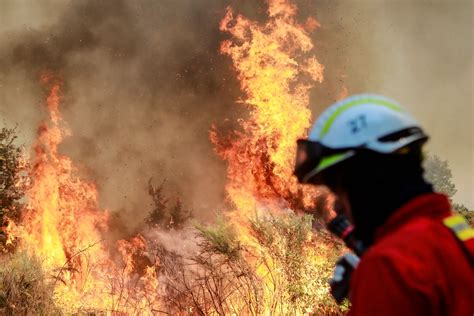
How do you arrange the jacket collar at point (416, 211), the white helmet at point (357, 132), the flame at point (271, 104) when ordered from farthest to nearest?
the flame at point (271, 104), the white helmet at point (357, 132), the jacket collar at point (416, 211)

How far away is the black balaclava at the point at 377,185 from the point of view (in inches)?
52.9

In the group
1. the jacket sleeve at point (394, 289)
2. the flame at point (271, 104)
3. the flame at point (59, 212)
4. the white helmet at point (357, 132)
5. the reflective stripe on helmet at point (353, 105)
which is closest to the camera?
the jacket sleeve at point (394, 289)

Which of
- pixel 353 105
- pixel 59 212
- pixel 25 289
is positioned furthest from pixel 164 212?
pixel 353 105

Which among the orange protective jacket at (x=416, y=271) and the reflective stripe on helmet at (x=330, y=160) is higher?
the reflective stripe on helmet at (x=330, y=160)

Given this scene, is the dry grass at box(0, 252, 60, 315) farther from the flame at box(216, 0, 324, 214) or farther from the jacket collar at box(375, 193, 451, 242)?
the flame at box(216, 0, 324, 214)

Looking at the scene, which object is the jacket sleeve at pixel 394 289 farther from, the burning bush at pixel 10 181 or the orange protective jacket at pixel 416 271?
the burning bush at pixel 10 181

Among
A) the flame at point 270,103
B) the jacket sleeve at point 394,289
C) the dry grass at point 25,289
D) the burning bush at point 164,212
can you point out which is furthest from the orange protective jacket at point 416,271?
the burning bush at point 164,212

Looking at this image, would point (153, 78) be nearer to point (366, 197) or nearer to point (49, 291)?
point (49, 291)

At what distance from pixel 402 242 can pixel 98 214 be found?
2072 centimetres

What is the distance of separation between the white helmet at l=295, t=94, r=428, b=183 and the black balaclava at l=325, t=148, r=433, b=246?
31mm

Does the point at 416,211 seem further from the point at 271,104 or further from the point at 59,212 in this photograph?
the point at 59,212

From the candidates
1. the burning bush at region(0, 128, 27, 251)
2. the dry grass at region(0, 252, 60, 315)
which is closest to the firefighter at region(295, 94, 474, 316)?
the dry grass at region(0, 252, 60, 315)

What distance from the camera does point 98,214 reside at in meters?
20.7

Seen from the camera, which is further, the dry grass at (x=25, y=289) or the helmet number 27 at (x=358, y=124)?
the dry grass at (x=25, y=289)
